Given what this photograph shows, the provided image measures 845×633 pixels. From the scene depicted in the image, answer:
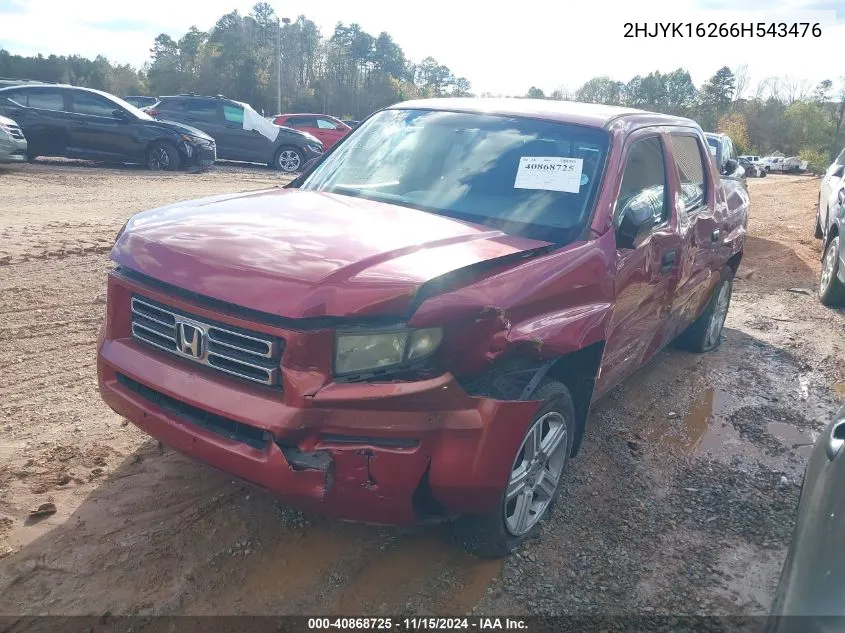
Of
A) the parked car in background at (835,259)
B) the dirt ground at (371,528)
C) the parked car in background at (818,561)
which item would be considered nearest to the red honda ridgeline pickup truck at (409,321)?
the dirt ground at (371,528)

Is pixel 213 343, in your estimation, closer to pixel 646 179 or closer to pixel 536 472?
pixel 536 472

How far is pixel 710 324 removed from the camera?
227 inches

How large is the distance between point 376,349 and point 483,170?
155cm

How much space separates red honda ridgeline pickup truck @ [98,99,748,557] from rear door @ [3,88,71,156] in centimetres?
1187

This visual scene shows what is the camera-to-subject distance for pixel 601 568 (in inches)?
116

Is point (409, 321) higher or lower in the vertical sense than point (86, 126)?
lower

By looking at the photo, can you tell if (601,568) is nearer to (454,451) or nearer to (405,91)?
(454,451)

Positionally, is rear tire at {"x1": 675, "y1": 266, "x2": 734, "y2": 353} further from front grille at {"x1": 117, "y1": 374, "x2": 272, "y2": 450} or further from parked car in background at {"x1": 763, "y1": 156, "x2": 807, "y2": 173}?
parked car in background at {"x1": 763, "y1": 156, "x2": 807, "y2": 173}

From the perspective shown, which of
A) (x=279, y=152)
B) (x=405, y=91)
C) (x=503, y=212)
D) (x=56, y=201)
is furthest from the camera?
(x=405, y=91)

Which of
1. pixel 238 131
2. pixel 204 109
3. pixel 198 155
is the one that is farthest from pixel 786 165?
pixel 198 155

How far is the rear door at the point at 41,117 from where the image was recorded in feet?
43.0

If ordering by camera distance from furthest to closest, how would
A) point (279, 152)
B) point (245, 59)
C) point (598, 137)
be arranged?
point (245, 59), point (279, 152), point (598, 137)

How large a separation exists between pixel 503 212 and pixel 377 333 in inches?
49.5

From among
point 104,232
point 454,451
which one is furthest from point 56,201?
point 454,451
